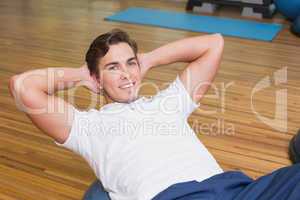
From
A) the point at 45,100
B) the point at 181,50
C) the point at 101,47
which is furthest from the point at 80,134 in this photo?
the point at 181,50

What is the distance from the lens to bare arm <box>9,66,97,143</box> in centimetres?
131

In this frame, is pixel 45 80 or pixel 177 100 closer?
pixel 45 80

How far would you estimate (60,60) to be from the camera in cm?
335

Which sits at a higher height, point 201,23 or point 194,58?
point 194,58

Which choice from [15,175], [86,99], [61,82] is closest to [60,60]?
[86,99]

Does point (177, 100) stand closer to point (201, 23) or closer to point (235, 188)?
point (235, 188)

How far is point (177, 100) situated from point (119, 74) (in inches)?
8.9

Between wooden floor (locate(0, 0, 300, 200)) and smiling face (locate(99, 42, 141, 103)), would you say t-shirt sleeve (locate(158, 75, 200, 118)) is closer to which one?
smiling face (locate(99, 42, 141, 103))

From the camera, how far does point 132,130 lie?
136cm

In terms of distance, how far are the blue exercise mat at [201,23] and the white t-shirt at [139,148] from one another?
2.81 metres

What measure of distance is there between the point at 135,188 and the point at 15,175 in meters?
0.92

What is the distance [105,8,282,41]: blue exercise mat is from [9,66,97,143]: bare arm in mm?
2940

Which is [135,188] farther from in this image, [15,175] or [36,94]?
[15,175]
